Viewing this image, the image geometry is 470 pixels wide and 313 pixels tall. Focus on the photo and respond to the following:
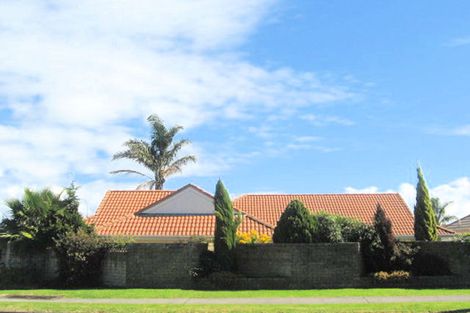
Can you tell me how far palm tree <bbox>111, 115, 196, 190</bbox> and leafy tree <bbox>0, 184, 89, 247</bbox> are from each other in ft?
78.3

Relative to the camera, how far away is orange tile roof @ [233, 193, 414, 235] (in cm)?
3328

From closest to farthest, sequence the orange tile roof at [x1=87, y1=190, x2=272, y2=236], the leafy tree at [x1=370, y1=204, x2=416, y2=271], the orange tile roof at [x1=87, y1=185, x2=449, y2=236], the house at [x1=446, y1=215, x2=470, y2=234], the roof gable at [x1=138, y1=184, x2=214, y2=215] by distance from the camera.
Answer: the leafy tree at [x1=370, y1=204, x2=416, y2=271] < the orange tile roof at [x1=87, y1=190, x2=272, y2=236] < the orange tile roof at [x1=87, y1=185, x2=449, y2=236] < the roof gable at [x1=138, y1=184, x2=214, y2=215] < the house at [x1=446, y1=215, x2=470, y2=234]

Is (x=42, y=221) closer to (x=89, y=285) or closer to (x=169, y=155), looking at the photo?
(x=89, y=285)

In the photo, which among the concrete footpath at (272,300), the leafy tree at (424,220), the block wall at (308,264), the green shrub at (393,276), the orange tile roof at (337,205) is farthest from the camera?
the orange tile roof at (337,205)

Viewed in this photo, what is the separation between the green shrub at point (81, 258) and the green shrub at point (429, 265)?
10.6 m

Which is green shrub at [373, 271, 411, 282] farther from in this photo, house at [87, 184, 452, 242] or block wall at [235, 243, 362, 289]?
house at [87, 184, 452, 242]

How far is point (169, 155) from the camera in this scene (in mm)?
48031

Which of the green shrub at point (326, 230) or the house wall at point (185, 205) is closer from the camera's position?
the green shrub at point (326, 230)

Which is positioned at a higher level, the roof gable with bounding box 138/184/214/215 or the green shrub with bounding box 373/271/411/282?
the roof gable with bounding box 138/184/214/215

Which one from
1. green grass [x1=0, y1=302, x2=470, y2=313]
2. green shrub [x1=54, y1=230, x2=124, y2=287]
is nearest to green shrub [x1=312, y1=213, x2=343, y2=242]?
green grass [x1=0, y1=302, x2=470, y2=313]

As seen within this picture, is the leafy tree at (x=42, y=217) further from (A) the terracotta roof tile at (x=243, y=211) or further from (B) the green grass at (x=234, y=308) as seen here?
(B) the green grass at (x=234, y=308)

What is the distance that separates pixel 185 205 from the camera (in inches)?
1179

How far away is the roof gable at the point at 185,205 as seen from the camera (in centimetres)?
2973

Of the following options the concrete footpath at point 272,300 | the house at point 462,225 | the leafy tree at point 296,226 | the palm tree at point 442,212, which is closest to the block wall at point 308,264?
the leafy tree at point 296,226
